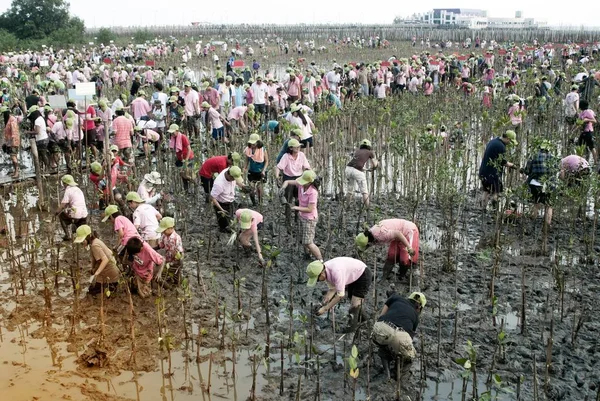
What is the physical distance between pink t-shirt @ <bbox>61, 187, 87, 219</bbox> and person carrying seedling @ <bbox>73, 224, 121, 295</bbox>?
1.58m

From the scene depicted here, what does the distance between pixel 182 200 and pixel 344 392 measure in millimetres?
5866

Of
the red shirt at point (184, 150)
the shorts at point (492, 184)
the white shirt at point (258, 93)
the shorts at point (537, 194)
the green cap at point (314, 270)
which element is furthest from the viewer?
the white shirt at point (258, 93)

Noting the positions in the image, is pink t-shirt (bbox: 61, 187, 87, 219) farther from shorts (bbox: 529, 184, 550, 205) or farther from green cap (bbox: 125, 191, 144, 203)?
shorts (bbox: 529, 184, 550, 205)

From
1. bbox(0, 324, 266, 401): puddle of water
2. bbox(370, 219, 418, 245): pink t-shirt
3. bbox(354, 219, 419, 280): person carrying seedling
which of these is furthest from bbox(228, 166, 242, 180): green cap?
bbox(0, 324, 266, 401): puddle of water

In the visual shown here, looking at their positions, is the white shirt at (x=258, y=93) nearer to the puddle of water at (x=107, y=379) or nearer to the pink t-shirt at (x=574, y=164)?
the pink t-shirt at (x=574, y=164)

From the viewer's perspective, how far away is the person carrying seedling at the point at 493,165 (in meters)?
9.87

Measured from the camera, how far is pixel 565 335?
23.3 feet

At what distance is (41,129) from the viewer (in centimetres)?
1284

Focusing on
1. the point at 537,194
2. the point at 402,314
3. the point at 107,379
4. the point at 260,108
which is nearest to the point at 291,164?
the point at 537,194

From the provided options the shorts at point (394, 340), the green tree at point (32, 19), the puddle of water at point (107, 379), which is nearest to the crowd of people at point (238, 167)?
the shorts at point (394, 340)

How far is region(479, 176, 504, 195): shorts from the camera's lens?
10336 millimetres

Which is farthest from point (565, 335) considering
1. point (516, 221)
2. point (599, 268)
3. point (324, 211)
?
point (324, 211)

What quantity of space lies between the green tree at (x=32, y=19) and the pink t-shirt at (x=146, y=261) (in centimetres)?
4745

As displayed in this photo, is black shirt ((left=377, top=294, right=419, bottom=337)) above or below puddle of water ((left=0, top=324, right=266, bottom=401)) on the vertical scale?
above
